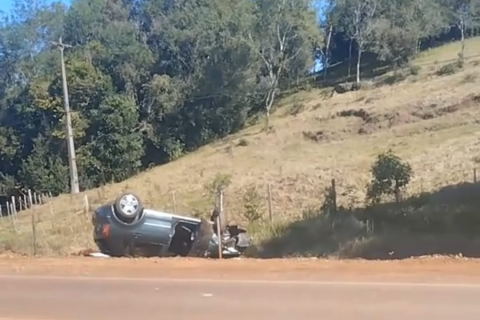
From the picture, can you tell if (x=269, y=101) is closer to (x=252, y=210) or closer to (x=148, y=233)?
(x=252, y=210)

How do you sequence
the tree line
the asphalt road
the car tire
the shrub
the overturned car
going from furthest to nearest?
the tree line → the shrub → the overturned car → the car tire → the asphalt road

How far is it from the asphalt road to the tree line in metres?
46.7

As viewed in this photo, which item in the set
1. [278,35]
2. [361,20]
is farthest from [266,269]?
[361,20]

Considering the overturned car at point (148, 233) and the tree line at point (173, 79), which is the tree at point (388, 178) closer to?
the overturned car at point (148, 233)

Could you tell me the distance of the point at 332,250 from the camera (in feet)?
54.6

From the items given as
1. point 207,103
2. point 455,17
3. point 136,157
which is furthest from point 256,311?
point 455,17

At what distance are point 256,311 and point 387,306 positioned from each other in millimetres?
1522

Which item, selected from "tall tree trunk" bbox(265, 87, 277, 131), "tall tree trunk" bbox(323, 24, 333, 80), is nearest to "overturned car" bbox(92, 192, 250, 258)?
"tall tree trunk" bbox(265, 87, 277, 131)

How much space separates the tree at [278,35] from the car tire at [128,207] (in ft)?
157

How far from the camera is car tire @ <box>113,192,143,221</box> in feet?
52.2

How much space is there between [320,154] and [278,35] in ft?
75.2

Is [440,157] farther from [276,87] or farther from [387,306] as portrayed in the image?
[276,87]

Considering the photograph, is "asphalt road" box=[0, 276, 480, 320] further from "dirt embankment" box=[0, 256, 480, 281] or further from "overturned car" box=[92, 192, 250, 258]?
"overturned car" box=[92, 192, 250, 258]

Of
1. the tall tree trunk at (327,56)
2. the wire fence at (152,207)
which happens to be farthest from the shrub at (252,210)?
the tall tree trunk at (327,56)
